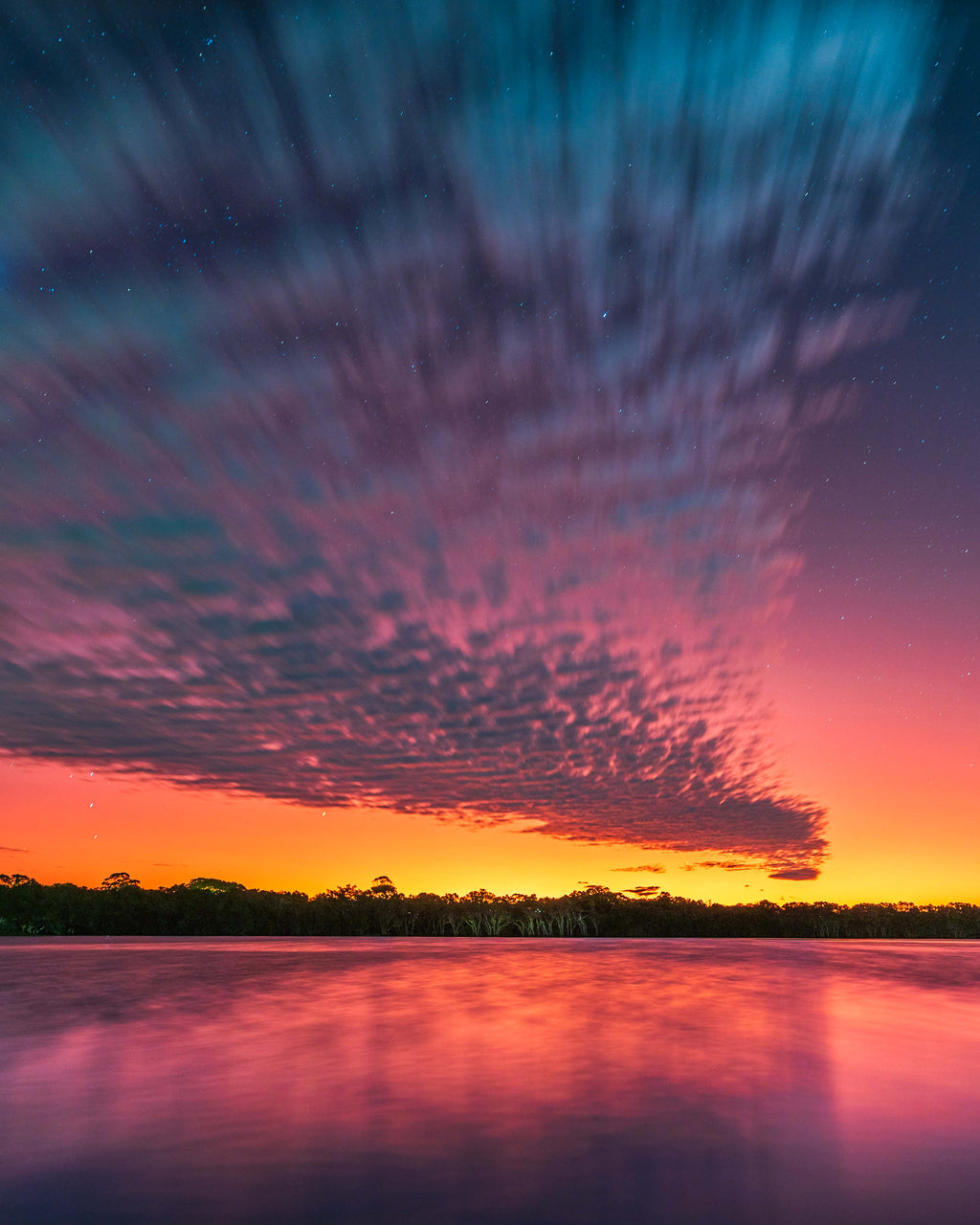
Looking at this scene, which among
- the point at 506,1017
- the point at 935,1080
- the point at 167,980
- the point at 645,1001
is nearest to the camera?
the point at 935,1080

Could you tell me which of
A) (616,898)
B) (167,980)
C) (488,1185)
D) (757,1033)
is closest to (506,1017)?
(757,1033)

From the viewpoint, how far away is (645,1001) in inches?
367

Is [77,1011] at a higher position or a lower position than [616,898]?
lower

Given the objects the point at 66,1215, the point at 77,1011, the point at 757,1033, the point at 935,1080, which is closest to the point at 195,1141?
the point at 66,1215

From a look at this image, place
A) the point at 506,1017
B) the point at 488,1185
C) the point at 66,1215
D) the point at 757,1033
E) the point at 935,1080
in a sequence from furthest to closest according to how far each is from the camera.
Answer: the point at 506,1017 < the point at 757,1033 < the point at 935,1080 < the point at 488,1185 < the point at 66,1215

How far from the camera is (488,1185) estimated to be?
9.57ft

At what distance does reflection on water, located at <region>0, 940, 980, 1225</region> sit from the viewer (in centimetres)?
280

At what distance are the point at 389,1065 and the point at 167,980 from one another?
8250 mm

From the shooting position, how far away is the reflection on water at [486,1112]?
280 centimetres

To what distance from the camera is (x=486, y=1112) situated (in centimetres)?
401

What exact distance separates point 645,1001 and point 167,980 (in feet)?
24.4

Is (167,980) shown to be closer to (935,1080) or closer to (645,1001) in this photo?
(645,1001)

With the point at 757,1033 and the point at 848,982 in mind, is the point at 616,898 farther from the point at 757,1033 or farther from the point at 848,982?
the point at 757,1033

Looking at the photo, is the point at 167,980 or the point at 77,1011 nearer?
the point at 77,1011
